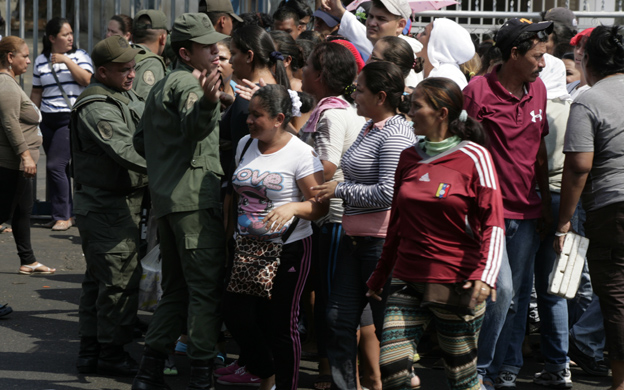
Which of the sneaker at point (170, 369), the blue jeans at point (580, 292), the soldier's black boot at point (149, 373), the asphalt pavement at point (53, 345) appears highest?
the blue jeans at point (580, 292)

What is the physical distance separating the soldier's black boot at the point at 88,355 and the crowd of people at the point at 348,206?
0.01m

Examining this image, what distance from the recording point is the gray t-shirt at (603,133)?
4934 mm

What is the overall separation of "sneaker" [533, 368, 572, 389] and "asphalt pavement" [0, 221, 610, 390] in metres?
0.08

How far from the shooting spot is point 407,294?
407 centimetres

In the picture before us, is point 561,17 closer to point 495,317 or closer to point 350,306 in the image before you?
point 495,317

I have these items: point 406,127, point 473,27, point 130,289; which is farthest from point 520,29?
point 473,27

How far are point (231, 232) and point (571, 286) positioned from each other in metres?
2.00

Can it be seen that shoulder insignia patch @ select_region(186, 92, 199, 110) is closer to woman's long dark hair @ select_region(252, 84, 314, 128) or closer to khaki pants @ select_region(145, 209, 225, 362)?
woman's long dark hair @ select_region(252, 84, 314, 128)

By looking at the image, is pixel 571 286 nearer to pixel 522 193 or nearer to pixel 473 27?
pixel 522 193

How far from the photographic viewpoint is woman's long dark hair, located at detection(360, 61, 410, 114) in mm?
4625

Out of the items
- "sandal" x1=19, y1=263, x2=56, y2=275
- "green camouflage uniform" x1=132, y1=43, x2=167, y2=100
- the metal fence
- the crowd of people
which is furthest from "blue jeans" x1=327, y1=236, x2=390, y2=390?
the metal fence

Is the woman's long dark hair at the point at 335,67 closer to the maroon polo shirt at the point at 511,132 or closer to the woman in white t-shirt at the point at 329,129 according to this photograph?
the woman in white t-shirt at the point at 329,129

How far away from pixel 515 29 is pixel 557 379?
7.23 ft

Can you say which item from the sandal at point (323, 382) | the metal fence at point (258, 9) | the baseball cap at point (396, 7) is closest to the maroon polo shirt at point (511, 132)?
the sandal at point (323, 382)
